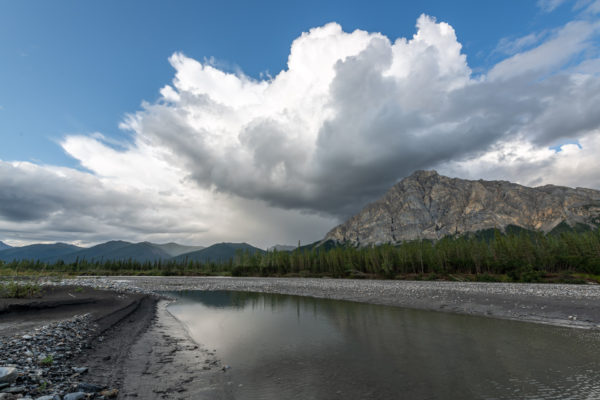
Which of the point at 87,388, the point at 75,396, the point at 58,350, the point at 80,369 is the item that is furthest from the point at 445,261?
the point at 75,396

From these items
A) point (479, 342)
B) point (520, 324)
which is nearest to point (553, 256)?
point (520, 324)

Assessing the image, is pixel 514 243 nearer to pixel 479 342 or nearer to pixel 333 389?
pixel 479 342

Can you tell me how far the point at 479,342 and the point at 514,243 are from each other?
105 m

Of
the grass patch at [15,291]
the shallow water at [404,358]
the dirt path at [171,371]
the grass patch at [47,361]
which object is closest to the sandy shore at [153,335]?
the dirt path at [171,371]

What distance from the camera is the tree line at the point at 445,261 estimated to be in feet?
288

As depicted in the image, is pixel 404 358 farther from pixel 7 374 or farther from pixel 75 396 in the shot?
pixel 7 374

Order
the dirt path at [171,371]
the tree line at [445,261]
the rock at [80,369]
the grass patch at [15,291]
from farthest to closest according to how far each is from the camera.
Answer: the tree line at [445,261]
the grass patch at [15,291]
the rock at [80,369]
the dirt path at [171,371]

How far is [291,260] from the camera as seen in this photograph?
143 meters

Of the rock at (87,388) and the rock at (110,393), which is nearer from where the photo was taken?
the rock at (87,388)

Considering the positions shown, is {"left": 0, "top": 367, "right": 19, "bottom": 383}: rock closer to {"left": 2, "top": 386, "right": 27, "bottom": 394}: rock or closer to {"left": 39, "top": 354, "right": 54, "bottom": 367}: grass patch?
{"left": 2, "top": 386, "right": 27, "bottom": 394}: rock

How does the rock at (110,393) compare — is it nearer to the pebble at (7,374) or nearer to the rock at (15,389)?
the rock at (15,389)

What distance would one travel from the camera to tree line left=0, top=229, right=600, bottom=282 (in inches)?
3460

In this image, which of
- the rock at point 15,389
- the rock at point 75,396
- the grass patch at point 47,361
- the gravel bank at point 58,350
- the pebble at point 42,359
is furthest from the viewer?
the grass patch at point 47,361

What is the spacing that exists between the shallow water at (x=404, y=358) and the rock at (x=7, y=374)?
6834mm
